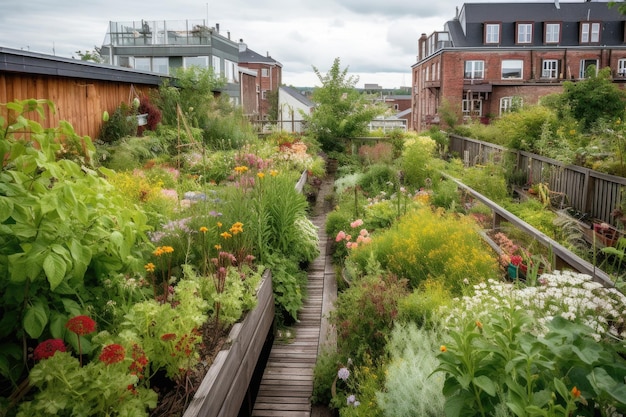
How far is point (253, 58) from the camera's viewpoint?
53.4 meters

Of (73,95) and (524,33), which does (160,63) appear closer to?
Result: (524,33)

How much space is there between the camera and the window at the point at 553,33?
3622 centimetres

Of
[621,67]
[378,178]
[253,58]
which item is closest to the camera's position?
[378,178]

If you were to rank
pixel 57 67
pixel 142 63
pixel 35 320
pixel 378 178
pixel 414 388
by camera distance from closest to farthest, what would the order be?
pixel 35 320
pixel 414 388
pixel 57 67
pixel 378 178
pixel 142 63

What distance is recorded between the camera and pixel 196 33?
3133 centimetres

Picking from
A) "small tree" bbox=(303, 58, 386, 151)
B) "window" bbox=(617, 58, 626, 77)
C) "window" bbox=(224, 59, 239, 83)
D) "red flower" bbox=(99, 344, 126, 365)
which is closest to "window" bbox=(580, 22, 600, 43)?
"window" bbox=(617, 58, 626, 77)

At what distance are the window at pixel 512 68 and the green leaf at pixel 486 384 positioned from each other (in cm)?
3796

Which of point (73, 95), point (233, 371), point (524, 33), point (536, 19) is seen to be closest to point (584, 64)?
point (536, 19)

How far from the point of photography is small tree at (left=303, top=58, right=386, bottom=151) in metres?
17.6

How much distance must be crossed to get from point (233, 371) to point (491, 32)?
3741cm

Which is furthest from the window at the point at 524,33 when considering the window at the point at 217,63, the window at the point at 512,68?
the window at the point at 217,63

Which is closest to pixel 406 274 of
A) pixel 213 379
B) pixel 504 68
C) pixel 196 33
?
pixel 213 379

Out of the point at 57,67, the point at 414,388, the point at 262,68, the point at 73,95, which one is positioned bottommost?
the point at 414,388

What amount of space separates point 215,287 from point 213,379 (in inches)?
41.3
